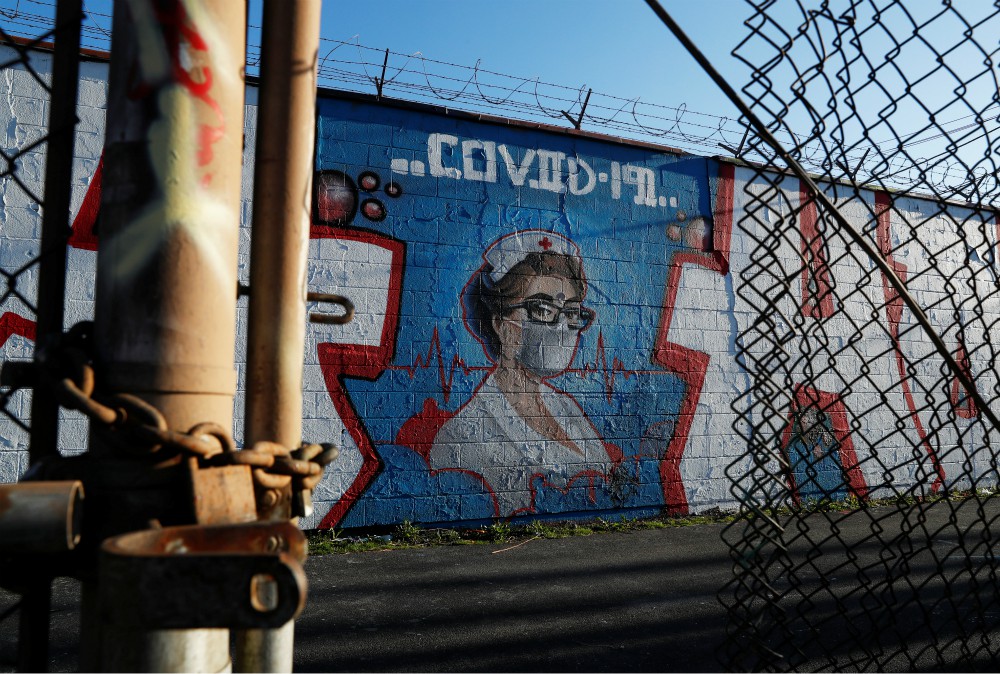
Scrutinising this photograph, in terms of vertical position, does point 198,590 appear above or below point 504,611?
above

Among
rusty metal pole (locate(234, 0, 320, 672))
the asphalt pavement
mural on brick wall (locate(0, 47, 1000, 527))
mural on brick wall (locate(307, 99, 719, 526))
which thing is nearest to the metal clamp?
rusty metal pole (locate(234, 0, 320, 672))

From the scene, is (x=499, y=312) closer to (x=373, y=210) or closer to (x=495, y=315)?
(x=495, y=315)

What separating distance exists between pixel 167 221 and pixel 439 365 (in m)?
5.48

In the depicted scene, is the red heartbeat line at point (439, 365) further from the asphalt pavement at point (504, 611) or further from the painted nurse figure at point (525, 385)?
the asphalt pavement at point (504, 611)

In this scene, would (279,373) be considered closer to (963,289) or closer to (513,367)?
(513,367)

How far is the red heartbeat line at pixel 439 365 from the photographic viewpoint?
632 cm

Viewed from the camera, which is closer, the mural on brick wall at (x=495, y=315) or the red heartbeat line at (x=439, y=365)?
the mural on brick wall at (x=495, y=315)

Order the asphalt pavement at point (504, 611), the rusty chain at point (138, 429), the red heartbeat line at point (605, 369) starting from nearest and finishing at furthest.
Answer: the rusty chain at point (138, 429) < the asphalt pavement at point (504, 611) < the red heartbeat line at point (605, 369)

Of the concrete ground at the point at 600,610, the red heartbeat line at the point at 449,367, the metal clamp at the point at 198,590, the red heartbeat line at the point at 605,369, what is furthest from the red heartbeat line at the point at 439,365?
the metal clamp at the point at 198,590

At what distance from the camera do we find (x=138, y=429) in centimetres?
86

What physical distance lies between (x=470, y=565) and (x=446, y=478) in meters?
1.23

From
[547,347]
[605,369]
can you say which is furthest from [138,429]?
[605,369]

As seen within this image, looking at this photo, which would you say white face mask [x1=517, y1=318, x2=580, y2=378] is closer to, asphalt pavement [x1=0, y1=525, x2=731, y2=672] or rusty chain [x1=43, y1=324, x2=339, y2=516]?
A: asphalt pavement [x1=0, y1=525, x2=731, y2=672]

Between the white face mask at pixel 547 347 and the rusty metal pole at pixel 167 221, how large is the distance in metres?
5.77
